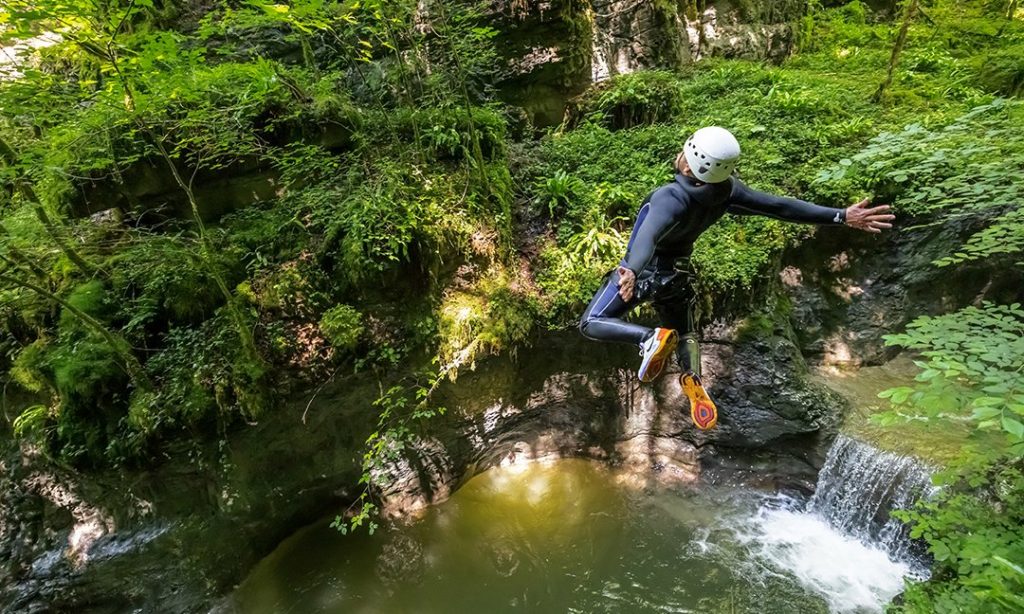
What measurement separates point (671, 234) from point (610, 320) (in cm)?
72

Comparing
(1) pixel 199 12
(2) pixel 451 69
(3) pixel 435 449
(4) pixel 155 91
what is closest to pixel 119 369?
(4) pixel 155 91

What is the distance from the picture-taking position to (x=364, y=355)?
4789mm

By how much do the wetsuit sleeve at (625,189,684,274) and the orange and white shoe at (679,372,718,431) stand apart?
1.08 metres

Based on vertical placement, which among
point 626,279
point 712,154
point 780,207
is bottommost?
point 626,279

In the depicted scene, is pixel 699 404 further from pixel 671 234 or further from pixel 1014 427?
pixel 1014 427

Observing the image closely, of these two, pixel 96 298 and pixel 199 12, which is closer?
pixel 96 298

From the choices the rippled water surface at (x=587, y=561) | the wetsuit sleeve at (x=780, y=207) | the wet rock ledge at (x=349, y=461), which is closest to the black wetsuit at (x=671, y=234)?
the wetsuit sleeve at (x=780, y=207)

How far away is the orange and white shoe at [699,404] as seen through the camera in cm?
331

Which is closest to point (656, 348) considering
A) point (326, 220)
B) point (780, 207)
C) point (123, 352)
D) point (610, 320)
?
point (610, 320)

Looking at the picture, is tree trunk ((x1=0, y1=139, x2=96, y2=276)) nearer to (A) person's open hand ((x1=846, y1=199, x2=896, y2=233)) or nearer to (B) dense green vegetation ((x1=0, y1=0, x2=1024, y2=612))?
(B) dense green vegetation ((x1=0, y1=0, x2=1024, y2=612))

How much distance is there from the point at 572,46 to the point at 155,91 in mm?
5590

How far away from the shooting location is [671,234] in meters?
3.21

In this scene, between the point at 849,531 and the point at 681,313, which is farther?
the point at 849,531

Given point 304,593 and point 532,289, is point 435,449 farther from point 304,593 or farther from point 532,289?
point 532,289
